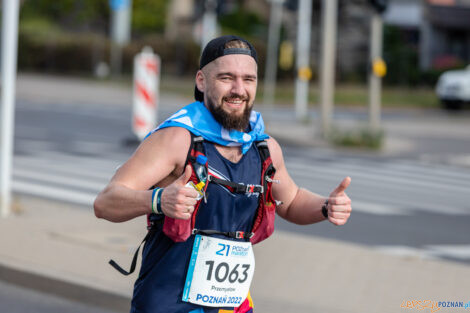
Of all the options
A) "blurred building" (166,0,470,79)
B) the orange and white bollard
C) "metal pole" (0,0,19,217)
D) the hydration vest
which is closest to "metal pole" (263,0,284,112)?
"blurred building" (166,0,470,79)

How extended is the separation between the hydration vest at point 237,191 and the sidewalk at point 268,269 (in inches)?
94.7

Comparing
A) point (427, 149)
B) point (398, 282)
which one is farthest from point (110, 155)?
point (398, 282)

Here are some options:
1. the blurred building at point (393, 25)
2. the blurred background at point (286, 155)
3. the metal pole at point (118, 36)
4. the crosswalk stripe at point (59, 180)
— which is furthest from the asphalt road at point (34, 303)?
the blurred building at point (393, 25)

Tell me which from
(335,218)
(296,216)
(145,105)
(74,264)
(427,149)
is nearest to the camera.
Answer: (335,218)

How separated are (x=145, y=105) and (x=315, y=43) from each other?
3307 cm

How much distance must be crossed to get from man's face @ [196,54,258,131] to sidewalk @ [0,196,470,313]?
8.90 feet

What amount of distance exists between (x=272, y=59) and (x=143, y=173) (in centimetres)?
3769

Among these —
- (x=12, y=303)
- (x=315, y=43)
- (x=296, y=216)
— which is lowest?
(x=12, y=303)

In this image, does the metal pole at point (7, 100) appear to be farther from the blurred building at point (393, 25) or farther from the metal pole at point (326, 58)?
the blurred building at point (393, 25)

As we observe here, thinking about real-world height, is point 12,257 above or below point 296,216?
below

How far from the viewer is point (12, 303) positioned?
266 inches

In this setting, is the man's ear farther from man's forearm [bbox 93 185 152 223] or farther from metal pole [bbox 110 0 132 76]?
metal pole [bbox 110 0 132 76]

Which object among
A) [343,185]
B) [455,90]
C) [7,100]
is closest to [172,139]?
[343,185]

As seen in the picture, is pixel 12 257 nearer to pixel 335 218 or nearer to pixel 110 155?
pixel 335 218
